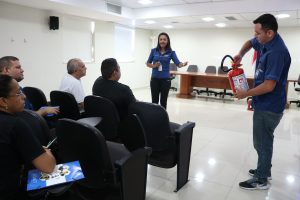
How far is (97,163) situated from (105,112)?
0.94 metres

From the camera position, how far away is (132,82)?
9.96 m

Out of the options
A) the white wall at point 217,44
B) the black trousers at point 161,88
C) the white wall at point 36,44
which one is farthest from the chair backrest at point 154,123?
the white wall at point 217,44

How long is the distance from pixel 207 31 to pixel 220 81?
288cm

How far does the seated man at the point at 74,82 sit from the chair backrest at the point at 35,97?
0.74 ft

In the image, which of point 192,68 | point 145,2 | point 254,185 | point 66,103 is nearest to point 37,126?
point 66,103

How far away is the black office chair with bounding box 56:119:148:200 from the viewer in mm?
1431

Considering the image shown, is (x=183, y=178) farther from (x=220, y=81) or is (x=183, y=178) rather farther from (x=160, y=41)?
(x=220, y=81)

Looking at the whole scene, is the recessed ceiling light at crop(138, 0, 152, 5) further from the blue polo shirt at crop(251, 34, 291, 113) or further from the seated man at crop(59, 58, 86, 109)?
the blue polo shirt at crop(251, 34, 291, 113)

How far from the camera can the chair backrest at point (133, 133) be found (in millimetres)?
1820

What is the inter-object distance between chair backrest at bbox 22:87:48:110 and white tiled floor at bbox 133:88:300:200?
141 centimetres

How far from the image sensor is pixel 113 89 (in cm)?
243

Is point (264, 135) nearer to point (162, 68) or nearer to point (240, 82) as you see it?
point (240, 82)

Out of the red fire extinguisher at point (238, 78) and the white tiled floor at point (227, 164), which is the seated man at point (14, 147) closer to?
the white tiled floor at point (227, 164)

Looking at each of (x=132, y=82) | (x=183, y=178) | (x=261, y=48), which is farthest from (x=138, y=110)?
(x=132, y=82)
